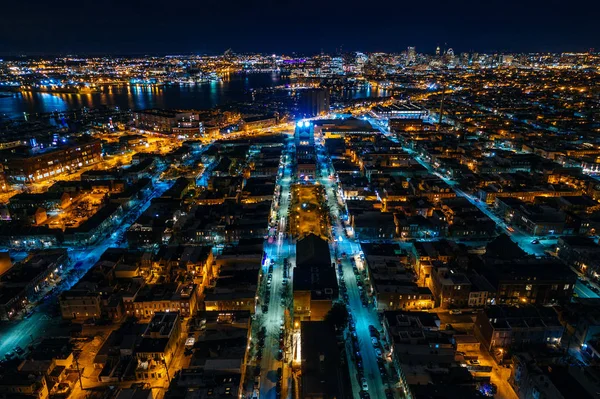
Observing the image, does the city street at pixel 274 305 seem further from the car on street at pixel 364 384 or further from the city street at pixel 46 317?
the city street at pixel 46 317

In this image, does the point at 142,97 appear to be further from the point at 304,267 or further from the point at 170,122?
the point at 304,267

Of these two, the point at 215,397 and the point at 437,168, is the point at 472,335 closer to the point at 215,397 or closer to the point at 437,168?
the point at 215,397

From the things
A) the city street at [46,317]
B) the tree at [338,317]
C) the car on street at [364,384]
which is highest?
the tree at [338,317]

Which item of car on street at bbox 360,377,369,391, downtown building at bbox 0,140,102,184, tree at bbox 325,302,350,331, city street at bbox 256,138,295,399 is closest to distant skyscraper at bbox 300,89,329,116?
downtown building at bbox 0,140,102,184

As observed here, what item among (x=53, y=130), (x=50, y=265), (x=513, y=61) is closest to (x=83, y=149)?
(x=53, y=130)

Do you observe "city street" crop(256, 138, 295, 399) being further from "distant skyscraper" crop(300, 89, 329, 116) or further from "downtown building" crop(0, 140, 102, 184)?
"distant skyscraper" crop(300, 89, 329, 116)

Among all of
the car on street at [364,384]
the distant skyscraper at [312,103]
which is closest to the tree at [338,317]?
Result: the car on street at [364,384]
